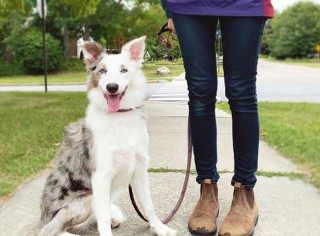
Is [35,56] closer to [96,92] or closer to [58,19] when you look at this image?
[58,19]

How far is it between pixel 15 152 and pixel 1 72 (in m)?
6.07

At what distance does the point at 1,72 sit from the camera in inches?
421

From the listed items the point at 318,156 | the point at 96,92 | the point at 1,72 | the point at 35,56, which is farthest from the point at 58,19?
the point at 96,92

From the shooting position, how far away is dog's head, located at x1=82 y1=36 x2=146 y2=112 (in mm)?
2467

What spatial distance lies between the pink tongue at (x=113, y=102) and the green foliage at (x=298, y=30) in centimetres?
5405

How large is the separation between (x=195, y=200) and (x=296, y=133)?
3.30 metres

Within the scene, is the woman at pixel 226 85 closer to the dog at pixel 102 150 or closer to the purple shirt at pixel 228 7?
the purple shirt at pixel 228 7

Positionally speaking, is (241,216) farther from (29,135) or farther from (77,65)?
(29,135)

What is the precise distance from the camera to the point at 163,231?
2723 mm

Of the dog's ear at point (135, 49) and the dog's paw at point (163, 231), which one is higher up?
the dog's ear at point (135, 49)

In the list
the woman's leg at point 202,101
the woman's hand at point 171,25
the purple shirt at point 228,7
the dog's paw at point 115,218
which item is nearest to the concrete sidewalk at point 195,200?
the dog's paw at point 115,218

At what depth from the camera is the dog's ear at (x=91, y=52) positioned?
8.30 feet

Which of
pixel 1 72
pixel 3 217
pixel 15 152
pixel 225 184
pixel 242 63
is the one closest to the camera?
pixel 242 63

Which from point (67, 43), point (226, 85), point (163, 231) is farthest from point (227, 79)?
point (67, 43)
